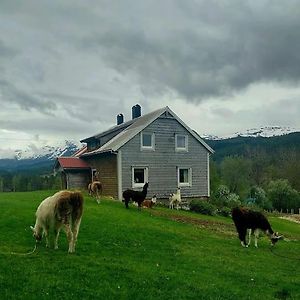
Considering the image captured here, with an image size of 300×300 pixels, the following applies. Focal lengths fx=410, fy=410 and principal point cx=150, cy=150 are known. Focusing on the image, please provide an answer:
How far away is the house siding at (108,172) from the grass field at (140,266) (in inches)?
663

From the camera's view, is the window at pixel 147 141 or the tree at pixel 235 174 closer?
the window at pixel 147 141

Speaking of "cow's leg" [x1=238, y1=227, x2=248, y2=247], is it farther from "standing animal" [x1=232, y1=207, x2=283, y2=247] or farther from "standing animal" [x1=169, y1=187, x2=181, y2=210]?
"standing animal" [x1=169, y1=187, x2=181, y2=210]

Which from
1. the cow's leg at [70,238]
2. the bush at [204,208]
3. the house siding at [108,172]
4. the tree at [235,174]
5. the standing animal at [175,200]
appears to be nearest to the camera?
the cow's leg at [70,238]

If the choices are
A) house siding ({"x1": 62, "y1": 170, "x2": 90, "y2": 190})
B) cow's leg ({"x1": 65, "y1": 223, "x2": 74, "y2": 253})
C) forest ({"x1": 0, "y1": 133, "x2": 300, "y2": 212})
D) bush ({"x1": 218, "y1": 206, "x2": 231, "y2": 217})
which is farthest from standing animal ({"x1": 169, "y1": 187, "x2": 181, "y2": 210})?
cow's leg ({"x1": 65, "y1": 223, "x2": 74, "y2": 253})

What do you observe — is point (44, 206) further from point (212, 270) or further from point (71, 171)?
point (71, 171)

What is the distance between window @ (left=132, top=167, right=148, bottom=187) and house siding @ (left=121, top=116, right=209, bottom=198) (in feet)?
1.28

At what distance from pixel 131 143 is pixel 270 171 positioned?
2723 inches

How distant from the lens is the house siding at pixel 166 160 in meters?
36.8

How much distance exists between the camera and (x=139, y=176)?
3753cm

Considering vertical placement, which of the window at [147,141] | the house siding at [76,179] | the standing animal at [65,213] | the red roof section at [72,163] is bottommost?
the standing animal at [65,213]

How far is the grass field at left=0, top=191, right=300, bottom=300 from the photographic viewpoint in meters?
9.67

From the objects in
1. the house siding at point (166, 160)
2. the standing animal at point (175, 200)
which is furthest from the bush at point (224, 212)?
the house siding at point (166, 160)

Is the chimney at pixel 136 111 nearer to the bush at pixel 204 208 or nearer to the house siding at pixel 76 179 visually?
the house siding at pixel 76 179

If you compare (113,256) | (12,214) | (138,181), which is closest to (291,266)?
(113,256)
